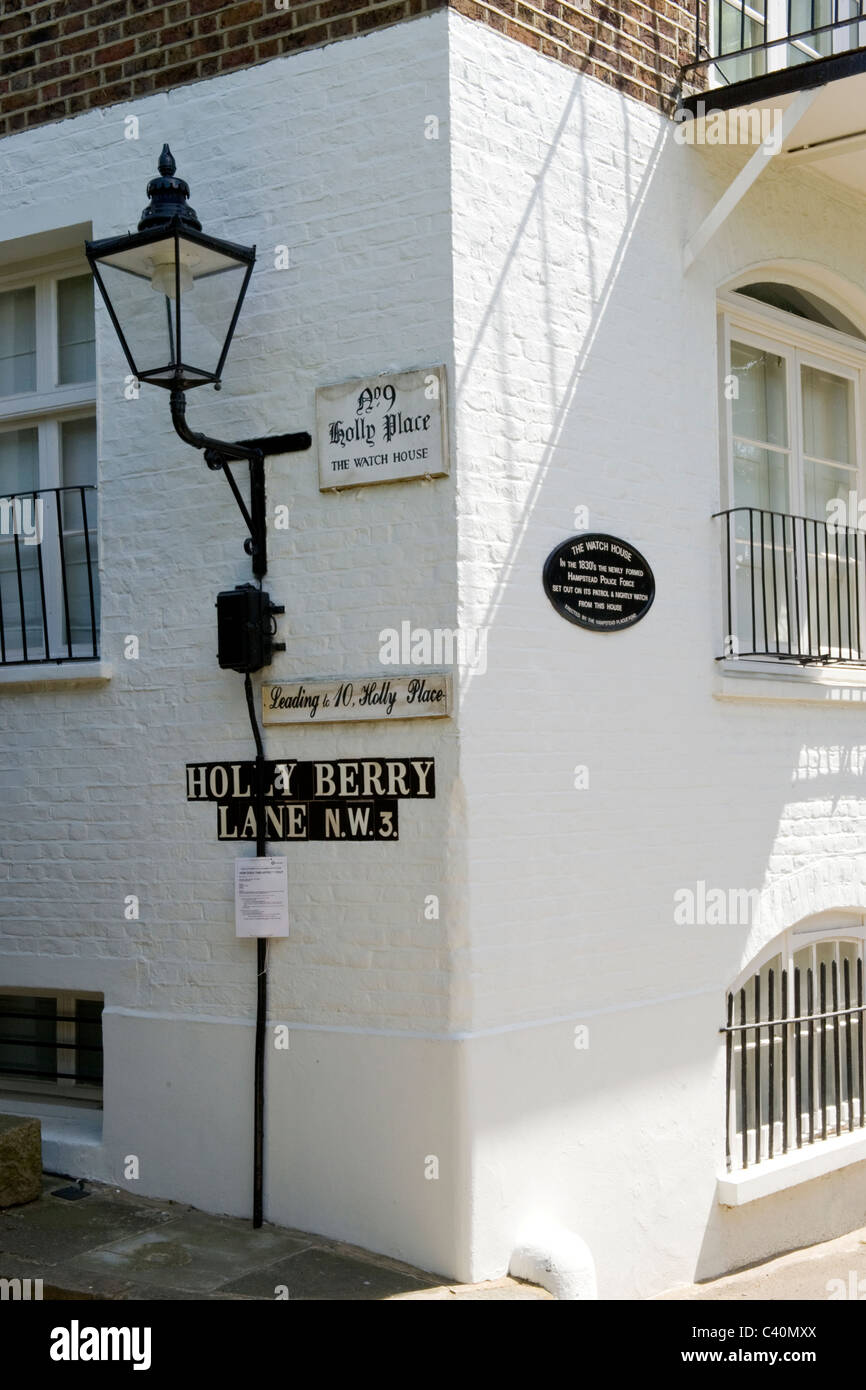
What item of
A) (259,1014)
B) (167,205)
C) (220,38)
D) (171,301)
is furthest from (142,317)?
(259,1014)

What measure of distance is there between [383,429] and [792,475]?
105 inches

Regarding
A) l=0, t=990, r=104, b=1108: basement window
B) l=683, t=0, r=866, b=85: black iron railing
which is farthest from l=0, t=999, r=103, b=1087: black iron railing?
l=683, t=0, r=866, b=85: black iron railing

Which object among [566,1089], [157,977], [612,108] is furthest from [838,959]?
[612,108]

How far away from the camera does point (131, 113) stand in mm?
6598

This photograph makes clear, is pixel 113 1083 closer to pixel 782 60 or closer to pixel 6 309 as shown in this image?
pixel 6 309

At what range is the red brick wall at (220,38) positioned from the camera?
20.0 ft

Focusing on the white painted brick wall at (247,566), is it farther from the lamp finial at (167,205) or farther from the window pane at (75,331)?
the lamp finial at (167,205)

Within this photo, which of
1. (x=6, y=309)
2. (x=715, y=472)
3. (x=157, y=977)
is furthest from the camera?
(x=6, y=309)

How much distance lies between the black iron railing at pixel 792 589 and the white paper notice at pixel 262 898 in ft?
7.53

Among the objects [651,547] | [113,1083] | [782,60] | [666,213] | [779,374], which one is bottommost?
[113,1083]

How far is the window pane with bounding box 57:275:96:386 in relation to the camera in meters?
7.06

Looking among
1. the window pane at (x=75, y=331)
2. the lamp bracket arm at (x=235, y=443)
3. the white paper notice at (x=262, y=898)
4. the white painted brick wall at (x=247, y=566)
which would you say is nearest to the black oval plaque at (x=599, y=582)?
the white painted brick wall at (x=247, y=566)

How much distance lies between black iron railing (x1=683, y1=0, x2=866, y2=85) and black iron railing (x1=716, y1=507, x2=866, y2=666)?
6.92 ft

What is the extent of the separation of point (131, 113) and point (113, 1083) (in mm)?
4258
